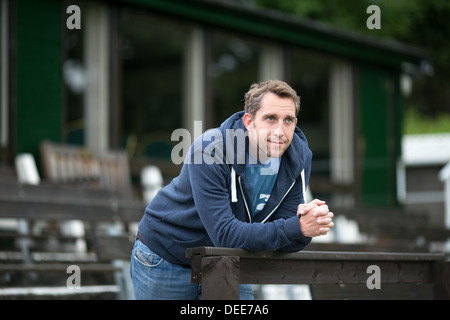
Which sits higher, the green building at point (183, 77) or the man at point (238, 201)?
the green building at point (183, 77)

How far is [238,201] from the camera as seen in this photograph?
3.20 metres

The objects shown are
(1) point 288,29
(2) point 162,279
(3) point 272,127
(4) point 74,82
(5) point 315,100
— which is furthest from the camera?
(5) point 315,100

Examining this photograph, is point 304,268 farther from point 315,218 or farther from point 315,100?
point 315,100

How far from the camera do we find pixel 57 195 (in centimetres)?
691

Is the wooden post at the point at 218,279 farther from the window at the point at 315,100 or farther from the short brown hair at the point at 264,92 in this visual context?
the window at the point at 315,100

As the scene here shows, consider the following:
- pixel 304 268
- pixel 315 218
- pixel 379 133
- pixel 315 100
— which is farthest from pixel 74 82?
pixel 315 218

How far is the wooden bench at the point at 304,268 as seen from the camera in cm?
288

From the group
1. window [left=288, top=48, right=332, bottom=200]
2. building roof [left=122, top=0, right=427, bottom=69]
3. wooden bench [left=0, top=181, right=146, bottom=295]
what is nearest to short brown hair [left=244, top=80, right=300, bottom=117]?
wooden bench [left=0, top=181, right=146, bottom=295]

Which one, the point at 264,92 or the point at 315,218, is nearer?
the point at 315,218

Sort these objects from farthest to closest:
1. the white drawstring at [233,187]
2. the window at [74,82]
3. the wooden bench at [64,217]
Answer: the window at [74,82] → the wooden bench at [64,217] → the white drawstring at [233,187]

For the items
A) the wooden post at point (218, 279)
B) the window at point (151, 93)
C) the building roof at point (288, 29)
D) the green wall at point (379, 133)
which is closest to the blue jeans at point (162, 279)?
the wooden post at point (218, 279)

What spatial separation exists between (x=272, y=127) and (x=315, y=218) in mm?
393

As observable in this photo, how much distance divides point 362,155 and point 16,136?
608 centimetres

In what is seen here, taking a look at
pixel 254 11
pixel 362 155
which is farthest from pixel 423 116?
pixel 254 11
